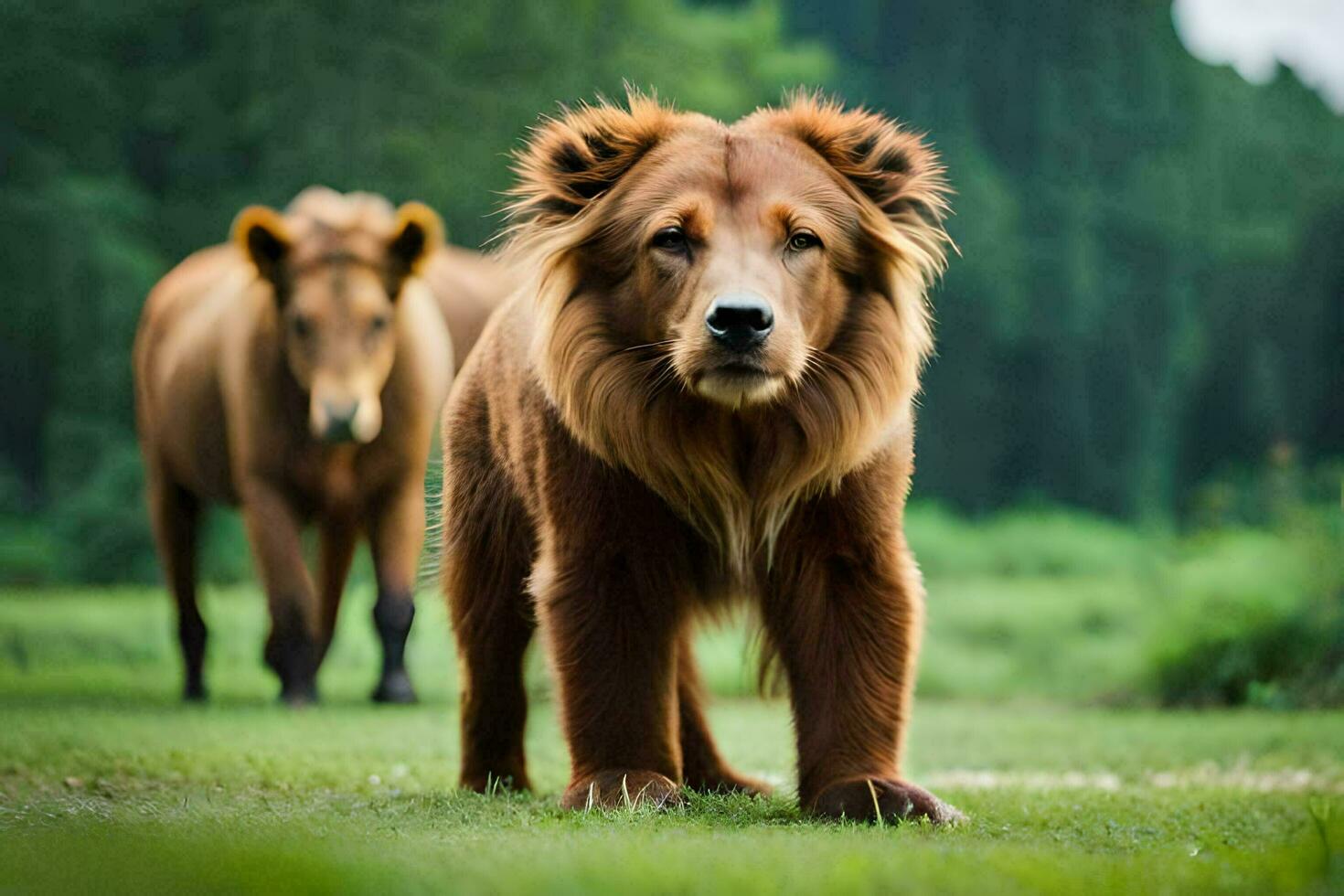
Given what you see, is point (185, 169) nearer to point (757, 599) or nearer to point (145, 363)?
point (145, 363)

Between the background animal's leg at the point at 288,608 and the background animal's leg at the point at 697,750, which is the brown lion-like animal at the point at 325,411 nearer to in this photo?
the background animal's leg at the point at 288,608

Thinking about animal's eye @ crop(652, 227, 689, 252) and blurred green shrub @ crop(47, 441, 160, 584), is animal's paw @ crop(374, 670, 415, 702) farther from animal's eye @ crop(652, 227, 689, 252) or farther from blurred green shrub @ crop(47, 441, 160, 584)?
blurred green shrub @ crop(47, 441, 160, 584)

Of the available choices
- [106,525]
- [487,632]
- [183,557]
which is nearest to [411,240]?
[183,557]

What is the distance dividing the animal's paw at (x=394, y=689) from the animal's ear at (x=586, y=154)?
18.1 ft

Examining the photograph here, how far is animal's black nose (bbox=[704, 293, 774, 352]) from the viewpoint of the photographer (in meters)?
4.41

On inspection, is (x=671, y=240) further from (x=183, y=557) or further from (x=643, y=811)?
(x=183, y=557)

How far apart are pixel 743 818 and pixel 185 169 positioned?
Answer: 48.3 ft

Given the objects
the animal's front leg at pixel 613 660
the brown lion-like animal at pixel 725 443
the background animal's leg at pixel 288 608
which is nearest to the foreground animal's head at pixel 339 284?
the background animal's leg at pixel 288 608

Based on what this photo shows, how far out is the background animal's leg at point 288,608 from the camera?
9.50 metres

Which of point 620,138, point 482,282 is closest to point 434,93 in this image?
point 482,282

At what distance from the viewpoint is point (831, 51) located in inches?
A: 824

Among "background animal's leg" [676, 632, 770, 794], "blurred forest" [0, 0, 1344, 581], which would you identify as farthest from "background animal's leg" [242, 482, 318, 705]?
"blurred forest" [0, 0, 1344, 581]

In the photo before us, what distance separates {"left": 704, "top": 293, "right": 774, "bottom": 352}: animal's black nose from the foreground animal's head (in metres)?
5.24

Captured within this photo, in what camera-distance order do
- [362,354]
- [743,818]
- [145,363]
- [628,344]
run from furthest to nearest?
1. [145,363]
2. [362,354]
3. [628,344]
4. [743,818]
